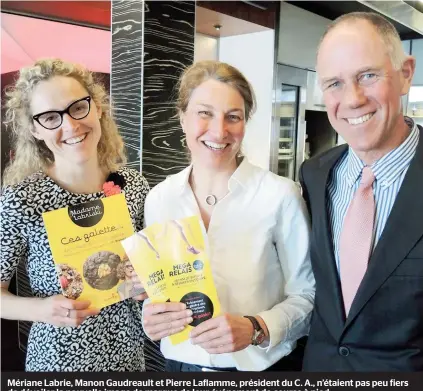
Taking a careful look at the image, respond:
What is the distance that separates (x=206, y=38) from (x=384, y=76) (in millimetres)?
695

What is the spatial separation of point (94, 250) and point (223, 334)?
1.07 feet

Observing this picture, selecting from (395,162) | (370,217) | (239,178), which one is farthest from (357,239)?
(239,178)

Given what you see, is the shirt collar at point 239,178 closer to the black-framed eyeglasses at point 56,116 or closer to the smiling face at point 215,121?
the smiling face at point 215,121

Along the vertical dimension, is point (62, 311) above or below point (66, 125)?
below

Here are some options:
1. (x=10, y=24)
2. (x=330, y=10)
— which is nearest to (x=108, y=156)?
(x=10, y=24)

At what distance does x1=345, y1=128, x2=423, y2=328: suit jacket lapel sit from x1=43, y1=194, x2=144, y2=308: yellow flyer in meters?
0.48

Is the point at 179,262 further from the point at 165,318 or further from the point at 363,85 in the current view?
the point at 363,85

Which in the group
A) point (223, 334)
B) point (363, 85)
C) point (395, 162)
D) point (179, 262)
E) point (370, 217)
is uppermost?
point (363, 85)

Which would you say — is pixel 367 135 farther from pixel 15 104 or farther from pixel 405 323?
pixel 15 104

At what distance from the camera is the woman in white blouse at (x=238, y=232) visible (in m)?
0.94

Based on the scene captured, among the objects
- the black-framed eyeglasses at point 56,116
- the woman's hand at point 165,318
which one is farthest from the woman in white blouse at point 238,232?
the black-framed eyeglasses at point 56,116

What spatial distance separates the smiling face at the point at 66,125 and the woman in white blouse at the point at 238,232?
0.65 feet

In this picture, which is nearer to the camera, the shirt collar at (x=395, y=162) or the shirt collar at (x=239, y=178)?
the shirt collar at (x=395, y=162)

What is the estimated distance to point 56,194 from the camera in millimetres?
943
